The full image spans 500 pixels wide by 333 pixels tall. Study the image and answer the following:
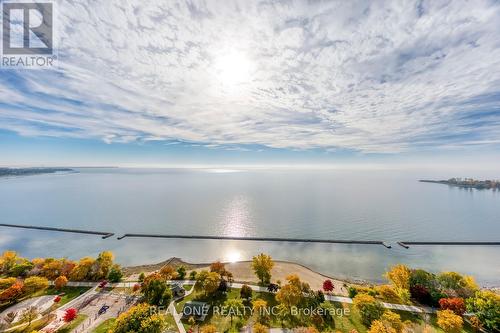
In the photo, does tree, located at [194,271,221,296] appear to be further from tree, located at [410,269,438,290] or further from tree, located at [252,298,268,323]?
tree, located at [410,269,438,290]

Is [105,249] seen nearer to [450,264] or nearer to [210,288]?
[210,288]

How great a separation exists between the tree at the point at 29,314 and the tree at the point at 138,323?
53.8 ft

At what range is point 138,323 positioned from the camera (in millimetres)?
25219

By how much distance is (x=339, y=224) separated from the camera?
287ft

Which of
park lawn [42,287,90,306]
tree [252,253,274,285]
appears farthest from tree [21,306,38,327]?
tree [252,253,274,285]

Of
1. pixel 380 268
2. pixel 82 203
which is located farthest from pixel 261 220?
pixel 82 203

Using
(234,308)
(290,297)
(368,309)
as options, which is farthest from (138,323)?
(368,309)

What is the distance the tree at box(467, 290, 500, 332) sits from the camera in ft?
94.1

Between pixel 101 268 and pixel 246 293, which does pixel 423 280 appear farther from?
pixel 101 268

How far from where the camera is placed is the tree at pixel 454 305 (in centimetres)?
3180

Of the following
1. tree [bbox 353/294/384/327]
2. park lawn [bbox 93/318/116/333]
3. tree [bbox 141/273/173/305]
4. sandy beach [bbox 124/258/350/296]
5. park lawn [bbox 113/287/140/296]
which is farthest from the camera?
sandy beach [bbox 124/258/350/296]

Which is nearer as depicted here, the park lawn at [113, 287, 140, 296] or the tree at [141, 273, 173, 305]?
the tree at [141, 273, 173, 305]

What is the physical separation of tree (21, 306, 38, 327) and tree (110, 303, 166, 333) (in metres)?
16.4

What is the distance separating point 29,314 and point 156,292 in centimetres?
1815
